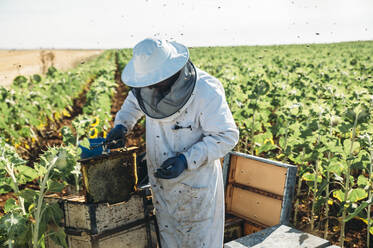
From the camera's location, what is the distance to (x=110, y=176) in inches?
103

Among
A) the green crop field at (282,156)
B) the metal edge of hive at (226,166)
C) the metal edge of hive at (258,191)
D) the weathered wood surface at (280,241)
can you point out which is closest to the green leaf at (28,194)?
the green crop field at (282,156)

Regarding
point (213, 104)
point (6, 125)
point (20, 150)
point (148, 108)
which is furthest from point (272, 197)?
point (20, 150)

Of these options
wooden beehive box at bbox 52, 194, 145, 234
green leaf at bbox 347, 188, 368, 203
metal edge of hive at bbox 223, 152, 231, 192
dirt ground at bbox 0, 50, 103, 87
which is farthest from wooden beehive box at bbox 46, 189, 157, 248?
dirt ground at bbox 0, 50, 103, 87

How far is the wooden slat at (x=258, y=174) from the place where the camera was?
355 centimetres

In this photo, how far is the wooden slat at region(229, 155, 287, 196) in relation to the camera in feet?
11.6

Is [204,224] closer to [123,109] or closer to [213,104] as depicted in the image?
[213,104]

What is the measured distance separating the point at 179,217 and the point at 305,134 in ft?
6.52

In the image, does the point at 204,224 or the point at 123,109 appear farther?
the point at 123,109

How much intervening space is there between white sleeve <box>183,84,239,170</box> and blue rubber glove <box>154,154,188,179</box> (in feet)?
0.16

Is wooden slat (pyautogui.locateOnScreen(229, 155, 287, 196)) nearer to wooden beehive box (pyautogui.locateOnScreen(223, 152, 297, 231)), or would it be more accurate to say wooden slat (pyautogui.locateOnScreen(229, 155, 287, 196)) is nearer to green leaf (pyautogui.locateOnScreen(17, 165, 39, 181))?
wooden beehive box (pyautogui.locateOnScreen(223, 152, 297, 231))

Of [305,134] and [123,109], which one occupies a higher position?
[123,109]

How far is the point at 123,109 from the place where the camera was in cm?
307

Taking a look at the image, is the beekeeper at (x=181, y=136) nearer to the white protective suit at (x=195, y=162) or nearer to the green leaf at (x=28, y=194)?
the white protective suit at (x=195, y=162)

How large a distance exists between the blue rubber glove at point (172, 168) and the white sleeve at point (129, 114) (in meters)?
0.73
